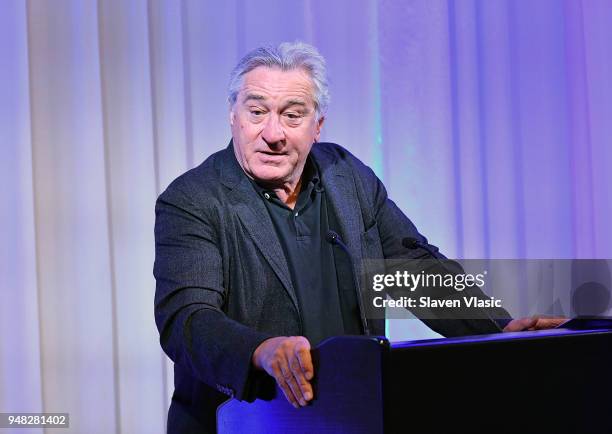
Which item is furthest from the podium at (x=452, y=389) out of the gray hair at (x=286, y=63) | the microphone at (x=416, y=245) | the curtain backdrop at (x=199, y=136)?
the curtain backdrop at (x=199, y=136)

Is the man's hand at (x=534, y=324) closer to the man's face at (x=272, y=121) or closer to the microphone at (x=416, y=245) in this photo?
the microphone at (x=416, y=245)

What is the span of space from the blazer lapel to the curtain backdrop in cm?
112

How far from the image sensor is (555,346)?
1.37 m

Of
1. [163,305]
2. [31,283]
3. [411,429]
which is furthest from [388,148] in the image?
[411,429]

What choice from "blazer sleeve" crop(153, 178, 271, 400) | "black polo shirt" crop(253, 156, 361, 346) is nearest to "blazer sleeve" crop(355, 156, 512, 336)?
"black polo shirt" crop(253, 156, 361, 346)

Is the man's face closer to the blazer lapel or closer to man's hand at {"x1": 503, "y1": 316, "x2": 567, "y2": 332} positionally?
the blazer lapel

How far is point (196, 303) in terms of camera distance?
1569mm

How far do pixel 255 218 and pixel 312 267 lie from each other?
183 millimetres

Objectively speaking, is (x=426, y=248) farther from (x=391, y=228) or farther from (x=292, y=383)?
(x=292, y=383)

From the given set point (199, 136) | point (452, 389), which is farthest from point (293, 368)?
point (199, 136)

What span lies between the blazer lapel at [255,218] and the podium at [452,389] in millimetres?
399

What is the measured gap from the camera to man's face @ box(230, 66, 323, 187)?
1.88 meters

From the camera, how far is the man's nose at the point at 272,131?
188 centimetres

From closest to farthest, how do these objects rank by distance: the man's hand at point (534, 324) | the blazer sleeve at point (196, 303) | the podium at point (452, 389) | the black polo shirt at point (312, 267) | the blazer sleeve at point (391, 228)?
1. the podium at point (452, 389)
2. the blazer sleeve at point (196, 303)
3. the man's hand at point (534, 324)
4. the black polo shirt at point (312, 267)
5. the blazer sleeve at point (391, 228)
